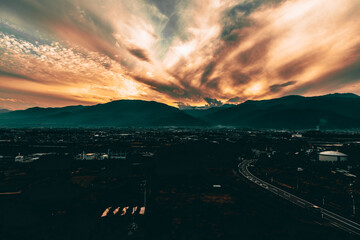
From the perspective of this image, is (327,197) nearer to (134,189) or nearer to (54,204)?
(134,189)

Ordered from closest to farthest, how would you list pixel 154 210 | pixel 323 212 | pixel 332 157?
pixel 323 212, pixel 154 210, pixel 332 157

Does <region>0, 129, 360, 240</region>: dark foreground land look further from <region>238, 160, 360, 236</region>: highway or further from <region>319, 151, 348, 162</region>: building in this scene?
<region>319, 151, 348, 162</region>: building

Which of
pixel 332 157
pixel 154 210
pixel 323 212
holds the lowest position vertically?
pixel 154 210

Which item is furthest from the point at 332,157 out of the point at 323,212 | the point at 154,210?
the point at 154,210

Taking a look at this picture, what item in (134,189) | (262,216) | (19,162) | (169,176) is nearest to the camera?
(262,216)

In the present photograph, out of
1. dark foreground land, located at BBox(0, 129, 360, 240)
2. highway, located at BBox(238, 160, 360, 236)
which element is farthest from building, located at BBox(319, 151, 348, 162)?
highway, located at BBox(238, 160, 360, 236)

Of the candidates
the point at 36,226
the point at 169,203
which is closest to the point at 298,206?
the point at 169,203

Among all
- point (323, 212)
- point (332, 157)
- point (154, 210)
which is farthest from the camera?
point (332, 157)

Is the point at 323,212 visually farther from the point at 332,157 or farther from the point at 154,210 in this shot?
the point at 332,157

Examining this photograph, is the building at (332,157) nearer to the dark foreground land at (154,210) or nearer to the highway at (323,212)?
the dark foreground land at (154,210)

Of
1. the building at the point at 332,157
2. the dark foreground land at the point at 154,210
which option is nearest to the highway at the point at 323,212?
the dark foreground land at the point at 154,210

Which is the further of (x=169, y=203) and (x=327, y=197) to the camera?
(x=327, y=197)
